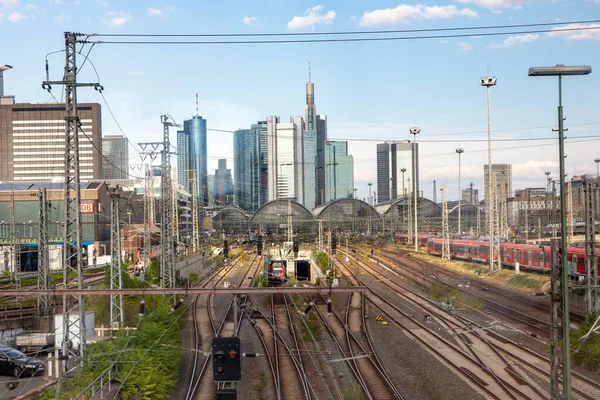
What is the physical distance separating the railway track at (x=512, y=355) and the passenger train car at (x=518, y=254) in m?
7.52

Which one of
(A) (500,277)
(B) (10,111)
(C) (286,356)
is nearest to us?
(C) (286,356)

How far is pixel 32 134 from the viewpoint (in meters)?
104

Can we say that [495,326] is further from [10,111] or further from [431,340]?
[10,111]

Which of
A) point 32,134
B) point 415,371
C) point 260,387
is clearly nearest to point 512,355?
point 415,371

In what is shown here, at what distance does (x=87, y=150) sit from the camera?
11100 cm

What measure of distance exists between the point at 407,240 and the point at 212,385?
162 ft

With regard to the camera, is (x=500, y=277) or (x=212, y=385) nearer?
(x=212, y=385)

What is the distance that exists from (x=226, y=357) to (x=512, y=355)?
9905 millimetres

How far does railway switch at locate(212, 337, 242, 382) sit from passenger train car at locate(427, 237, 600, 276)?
1959cm

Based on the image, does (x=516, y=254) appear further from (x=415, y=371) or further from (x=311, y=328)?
(x=415, y=371)

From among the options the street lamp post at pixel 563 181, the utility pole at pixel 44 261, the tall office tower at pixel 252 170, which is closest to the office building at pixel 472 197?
the utility pole at pixel 44 261

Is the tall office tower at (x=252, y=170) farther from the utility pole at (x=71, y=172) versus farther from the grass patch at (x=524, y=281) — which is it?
the utility pole at (x=71, y=172)

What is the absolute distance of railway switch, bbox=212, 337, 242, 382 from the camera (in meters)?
8.28

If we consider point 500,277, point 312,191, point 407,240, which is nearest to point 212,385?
point 500,277
